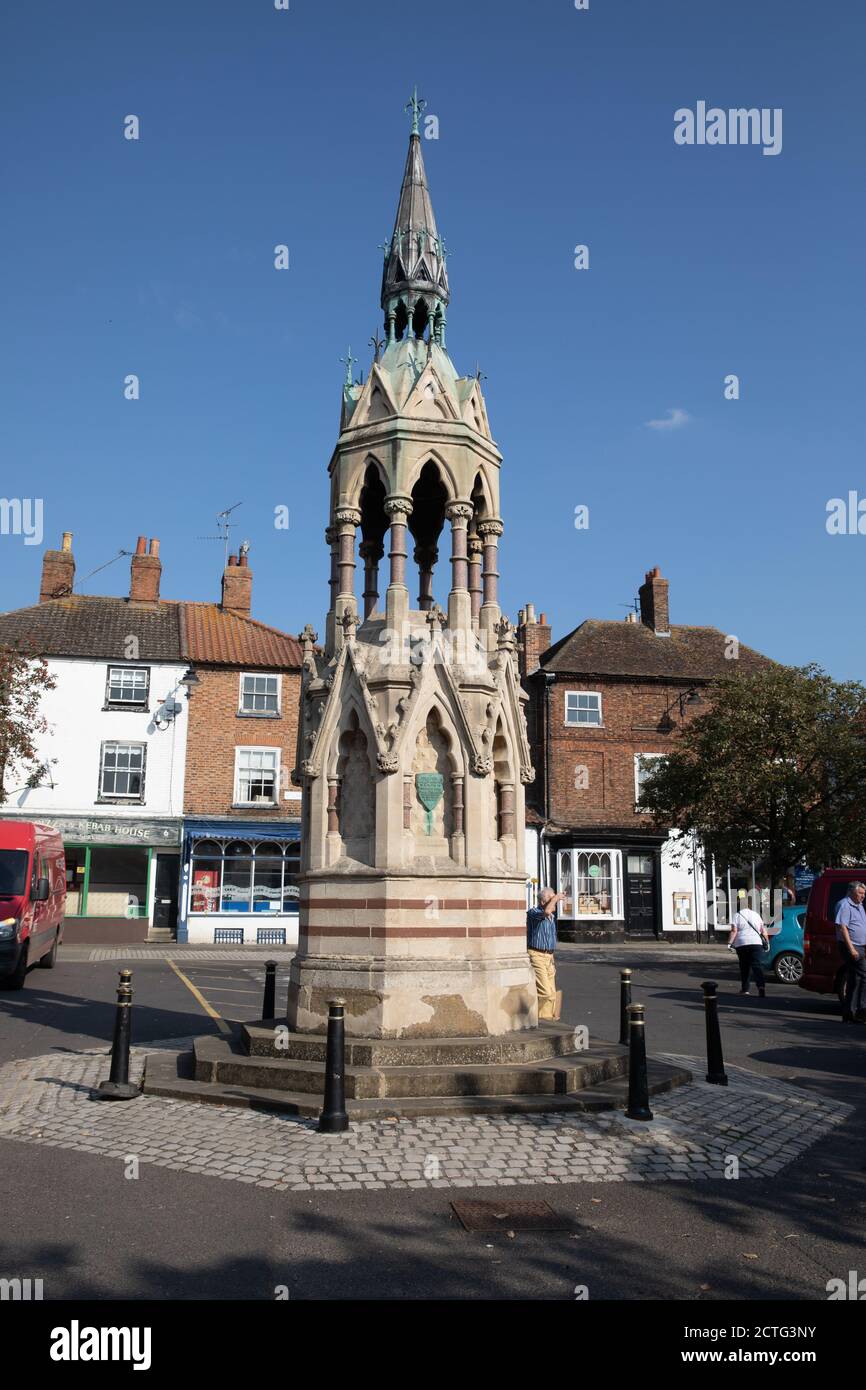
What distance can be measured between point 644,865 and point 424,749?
96.9ft

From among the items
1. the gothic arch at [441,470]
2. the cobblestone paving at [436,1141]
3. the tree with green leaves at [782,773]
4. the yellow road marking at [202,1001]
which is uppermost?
the gothic arch at [441,470]

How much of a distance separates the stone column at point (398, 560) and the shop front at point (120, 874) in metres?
23.9

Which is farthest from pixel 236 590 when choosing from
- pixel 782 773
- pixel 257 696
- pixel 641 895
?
pixel 782 773

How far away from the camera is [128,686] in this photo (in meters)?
33.8

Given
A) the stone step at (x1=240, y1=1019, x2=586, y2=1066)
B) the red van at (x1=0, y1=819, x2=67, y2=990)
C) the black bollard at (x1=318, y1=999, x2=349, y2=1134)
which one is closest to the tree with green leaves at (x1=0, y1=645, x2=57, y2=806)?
the red van at (x1=0, y1=819, x2=67, y2=990)

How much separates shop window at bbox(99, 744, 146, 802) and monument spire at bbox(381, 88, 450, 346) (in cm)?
2410

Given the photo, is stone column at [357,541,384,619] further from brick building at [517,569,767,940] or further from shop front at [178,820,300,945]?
brick building at [517,569,767,940]

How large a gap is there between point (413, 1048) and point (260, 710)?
26.4 m

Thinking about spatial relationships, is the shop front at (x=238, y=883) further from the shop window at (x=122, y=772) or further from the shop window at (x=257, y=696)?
the shop window at (x=257, y=696)

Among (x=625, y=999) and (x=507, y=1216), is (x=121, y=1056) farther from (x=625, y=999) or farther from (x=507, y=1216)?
(x=625, y=999)

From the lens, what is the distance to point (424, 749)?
33.5 ft

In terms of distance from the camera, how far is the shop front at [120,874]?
31.7 metres

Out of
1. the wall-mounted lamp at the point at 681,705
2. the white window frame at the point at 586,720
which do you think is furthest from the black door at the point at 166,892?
the wall-mounted lamp at the point at 681,705
